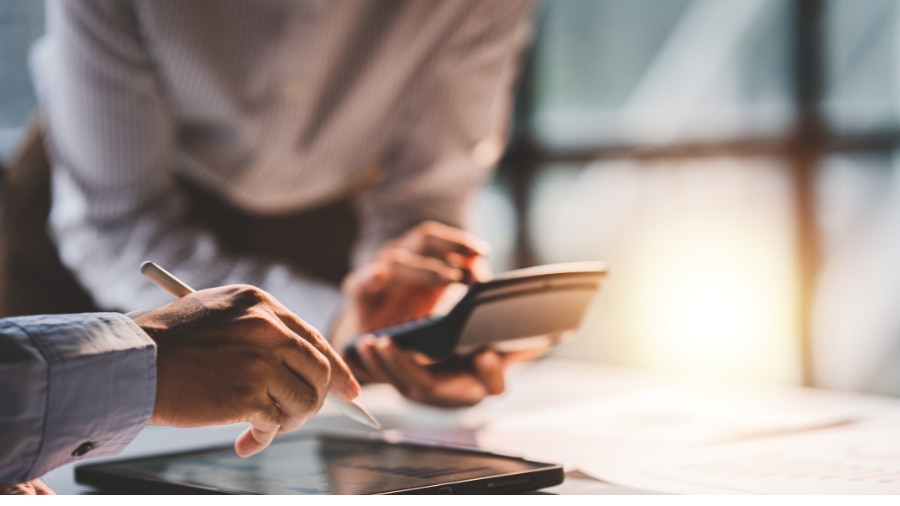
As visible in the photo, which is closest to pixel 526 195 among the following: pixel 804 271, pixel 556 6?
pixel 556 6

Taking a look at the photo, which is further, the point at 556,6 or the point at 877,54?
the point at 556,6

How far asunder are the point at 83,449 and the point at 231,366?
0.31 ft

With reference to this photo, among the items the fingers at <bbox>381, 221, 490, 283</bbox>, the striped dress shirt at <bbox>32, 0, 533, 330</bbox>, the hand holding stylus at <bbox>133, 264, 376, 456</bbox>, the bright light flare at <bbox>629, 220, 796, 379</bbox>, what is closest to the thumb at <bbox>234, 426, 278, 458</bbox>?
the hand holding stylus at <bbox>133, 264, 376, 456</bbox>

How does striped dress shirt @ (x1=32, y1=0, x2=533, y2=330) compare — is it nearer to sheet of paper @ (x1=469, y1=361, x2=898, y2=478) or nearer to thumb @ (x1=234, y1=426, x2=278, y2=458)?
sheet of paper @ (x1=469, y1=361, x2=898, y2=478)

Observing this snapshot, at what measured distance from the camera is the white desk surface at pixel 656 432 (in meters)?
0.69

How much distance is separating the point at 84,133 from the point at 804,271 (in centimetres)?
229

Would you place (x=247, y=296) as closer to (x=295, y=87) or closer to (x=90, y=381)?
(x=90, y=381)

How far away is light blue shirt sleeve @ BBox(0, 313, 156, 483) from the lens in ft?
1.69

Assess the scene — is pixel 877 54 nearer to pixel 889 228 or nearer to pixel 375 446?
pixel 889 228

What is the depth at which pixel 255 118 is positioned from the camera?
135 centimetres

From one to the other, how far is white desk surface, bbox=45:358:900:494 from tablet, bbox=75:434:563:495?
3 cm

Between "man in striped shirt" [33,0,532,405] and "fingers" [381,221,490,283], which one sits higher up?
"man in striped shirt" [33,0,532,405]

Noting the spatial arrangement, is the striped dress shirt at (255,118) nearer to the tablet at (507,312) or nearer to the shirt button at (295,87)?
the shirt button at (295,87)

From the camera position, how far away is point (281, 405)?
578 mm
